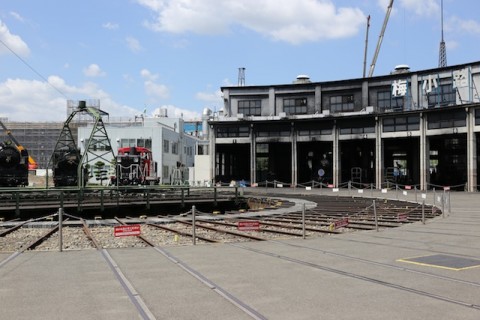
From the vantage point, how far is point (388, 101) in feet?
184

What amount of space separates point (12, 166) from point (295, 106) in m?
38.9

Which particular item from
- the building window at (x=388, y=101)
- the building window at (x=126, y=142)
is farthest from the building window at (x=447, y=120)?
the building window at (x=126, y=142)

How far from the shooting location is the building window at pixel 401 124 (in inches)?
2023

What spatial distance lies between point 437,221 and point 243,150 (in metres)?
50.5

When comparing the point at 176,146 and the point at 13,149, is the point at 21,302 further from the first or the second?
the point at 176,146

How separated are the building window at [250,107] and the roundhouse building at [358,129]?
140mm

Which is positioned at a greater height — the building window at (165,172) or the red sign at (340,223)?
the building window at (165,172)

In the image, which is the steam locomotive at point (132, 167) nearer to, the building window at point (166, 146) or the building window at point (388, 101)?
the building window at point (166, 146)

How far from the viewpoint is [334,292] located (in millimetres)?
7535

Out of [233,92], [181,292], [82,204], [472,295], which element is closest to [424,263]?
[472,295]

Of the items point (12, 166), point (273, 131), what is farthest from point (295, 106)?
point (12, 166)

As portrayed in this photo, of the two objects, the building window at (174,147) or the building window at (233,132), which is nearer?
the building window at (233,132)

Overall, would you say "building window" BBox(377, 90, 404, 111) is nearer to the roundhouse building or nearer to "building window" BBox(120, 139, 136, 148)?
the roundhouse building

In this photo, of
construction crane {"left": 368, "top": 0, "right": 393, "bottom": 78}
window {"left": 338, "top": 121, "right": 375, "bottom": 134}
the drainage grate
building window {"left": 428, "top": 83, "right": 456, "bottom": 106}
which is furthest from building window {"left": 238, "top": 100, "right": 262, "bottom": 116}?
the drainage grate
